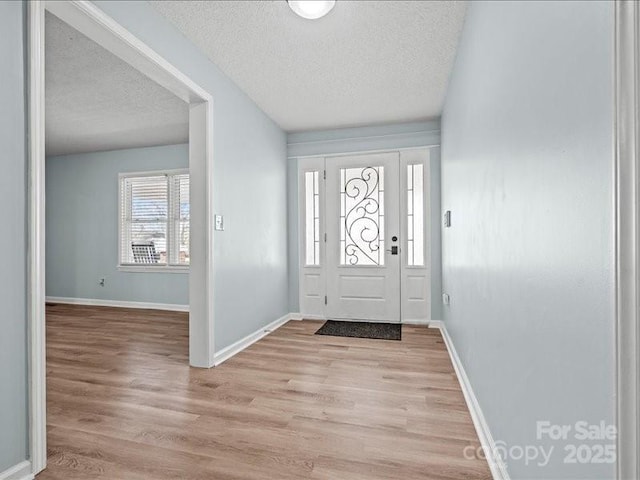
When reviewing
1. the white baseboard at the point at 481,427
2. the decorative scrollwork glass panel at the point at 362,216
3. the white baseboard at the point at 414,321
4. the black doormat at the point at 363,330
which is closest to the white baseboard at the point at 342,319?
the white baseboard at the point at 414,321

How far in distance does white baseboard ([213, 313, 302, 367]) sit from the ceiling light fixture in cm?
264

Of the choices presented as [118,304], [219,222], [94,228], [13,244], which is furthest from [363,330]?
[94,228]

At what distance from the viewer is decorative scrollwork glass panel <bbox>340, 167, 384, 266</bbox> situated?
175 inches

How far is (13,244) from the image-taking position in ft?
4.69

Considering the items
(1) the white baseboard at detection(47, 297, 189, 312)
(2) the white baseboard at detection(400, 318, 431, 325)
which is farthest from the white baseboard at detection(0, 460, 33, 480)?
(1) the white baseboard at detection(47, 297, 189, 312)

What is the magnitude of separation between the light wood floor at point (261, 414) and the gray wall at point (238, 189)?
1.68ft

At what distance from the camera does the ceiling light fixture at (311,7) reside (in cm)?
213

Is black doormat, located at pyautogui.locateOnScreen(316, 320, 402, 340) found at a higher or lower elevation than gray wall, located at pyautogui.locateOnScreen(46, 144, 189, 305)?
lower

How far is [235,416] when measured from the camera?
2.01 meters

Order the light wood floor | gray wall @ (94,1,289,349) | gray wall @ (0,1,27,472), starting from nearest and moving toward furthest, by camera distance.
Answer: gray wall @ (0,1,27,472) < the light wood floor < gray wall @ (94,1,289,349)

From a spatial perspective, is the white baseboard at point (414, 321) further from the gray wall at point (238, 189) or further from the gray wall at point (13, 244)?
the gray wall at point (13, 244)

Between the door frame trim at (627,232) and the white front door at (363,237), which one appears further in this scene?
the white front door at (363,237)

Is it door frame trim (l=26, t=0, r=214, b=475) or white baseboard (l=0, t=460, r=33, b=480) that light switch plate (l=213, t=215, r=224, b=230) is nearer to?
door frame trim (l=26, t=0, r=214, b=475)

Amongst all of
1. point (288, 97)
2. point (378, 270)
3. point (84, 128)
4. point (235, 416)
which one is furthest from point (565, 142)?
point (84, 128)
